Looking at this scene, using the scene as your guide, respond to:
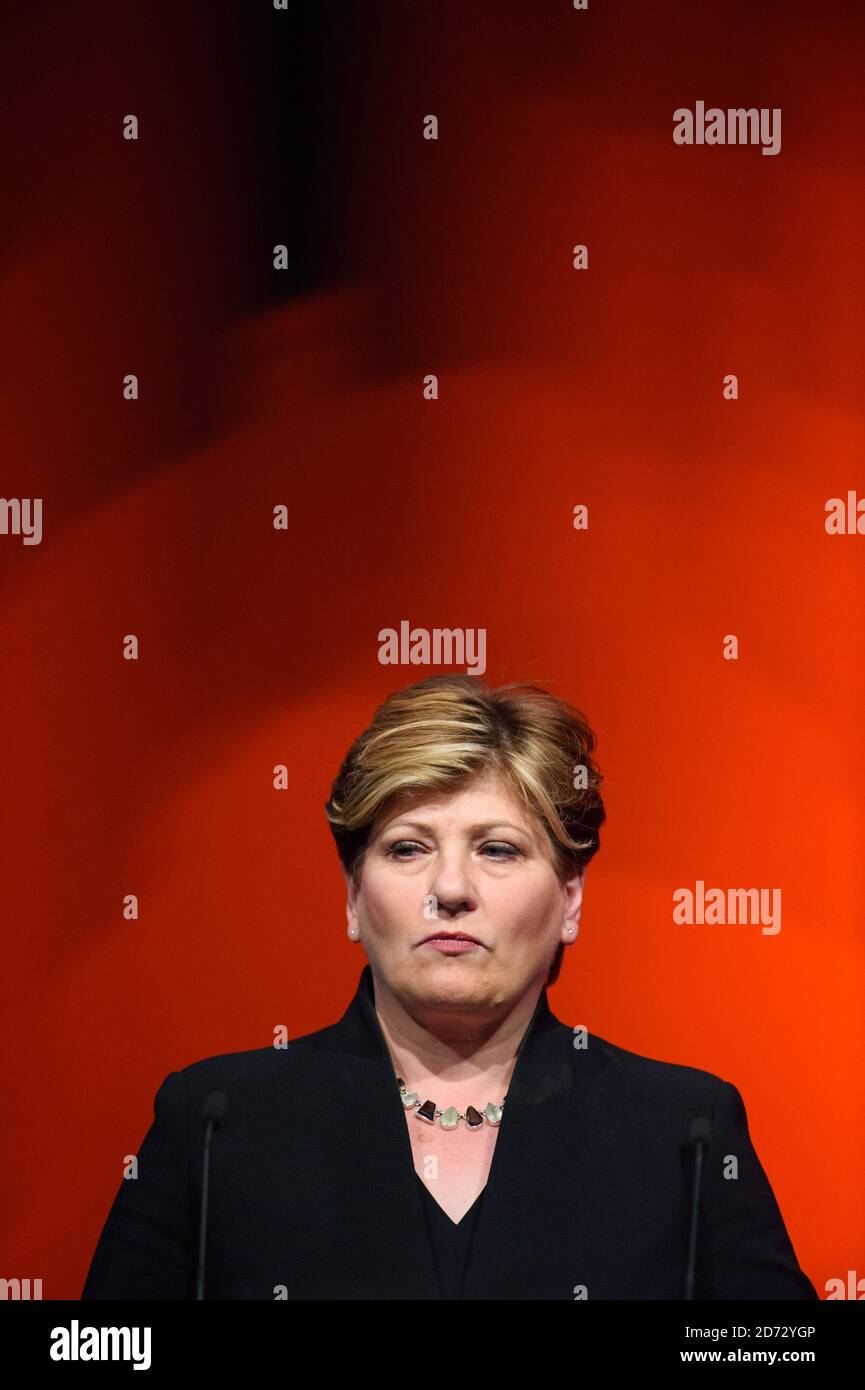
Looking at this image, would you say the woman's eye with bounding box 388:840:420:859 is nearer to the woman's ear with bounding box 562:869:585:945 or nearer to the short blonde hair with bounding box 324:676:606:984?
the short blonde hair with bounding box 324:676:606:984

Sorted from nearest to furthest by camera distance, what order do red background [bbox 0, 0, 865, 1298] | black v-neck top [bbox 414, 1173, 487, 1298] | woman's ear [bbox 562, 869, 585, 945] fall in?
black v-neck top [bbox 414, 1173, 487, 1298], woman's ear [bbox 562, 869, 585, 945], red background [bbox 0, 0, 865, 1298]

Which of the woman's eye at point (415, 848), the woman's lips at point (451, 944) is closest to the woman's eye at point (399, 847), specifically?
the woman's eye at point (415, 848)

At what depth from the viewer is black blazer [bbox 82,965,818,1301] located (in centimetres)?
221

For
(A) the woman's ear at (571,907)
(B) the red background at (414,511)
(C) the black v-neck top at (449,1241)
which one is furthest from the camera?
(B) the red background at (414,511)

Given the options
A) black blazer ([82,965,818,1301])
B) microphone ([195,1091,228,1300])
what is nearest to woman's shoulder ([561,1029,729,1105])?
black blazer ([82,965,818,1301])

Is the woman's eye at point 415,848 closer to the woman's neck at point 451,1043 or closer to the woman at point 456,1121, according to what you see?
the woman at point 456,1121

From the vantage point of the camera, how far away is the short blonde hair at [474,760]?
2.27 m

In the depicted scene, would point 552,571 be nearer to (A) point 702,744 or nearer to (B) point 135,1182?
(A) point 702,744

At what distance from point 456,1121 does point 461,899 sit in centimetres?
32

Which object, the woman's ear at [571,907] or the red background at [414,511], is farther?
the red background at [414,511]

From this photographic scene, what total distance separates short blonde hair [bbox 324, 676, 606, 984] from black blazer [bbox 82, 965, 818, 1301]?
0.73 feet

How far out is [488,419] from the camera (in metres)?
2.77

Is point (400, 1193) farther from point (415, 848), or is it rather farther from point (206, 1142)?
point (415, 848)

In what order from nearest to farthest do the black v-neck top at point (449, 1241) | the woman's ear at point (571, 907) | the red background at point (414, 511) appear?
the black v-neck top at point (449, 1241)
the woman's ear at point (571, 907)
the red background at point (414, 511)
